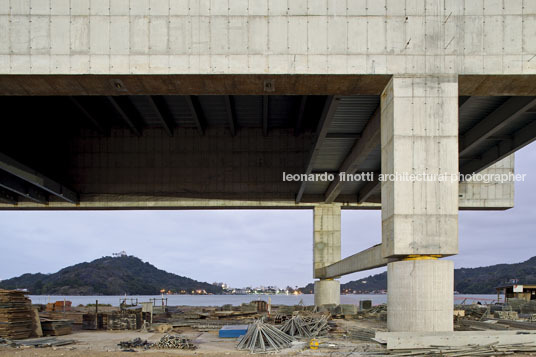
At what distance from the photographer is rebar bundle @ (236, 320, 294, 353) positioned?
18.1 meters

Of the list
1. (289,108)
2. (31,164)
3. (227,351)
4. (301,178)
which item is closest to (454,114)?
(227,351)

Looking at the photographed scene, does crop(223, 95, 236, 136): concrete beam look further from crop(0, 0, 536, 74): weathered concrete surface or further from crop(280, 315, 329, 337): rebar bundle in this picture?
crop(280, 315, 329, 337): rebar bundle

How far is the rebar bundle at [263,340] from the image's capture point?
59.3 feet

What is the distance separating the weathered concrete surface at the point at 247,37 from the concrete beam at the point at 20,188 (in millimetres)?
17002

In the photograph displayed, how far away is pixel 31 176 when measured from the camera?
3031 centimetres

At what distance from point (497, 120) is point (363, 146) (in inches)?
281

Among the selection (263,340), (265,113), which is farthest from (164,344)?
(265,113)

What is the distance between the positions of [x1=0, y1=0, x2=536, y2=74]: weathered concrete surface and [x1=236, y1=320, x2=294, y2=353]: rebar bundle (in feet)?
32.8

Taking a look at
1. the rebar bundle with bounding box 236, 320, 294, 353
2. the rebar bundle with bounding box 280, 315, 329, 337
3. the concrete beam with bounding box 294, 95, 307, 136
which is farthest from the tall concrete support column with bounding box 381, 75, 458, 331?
the concrete beam with bounding box 294, 95, 307, 136

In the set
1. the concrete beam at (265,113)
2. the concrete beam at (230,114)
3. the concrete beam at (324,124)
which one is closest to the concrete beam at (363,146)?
the concrete beam at (324,124)

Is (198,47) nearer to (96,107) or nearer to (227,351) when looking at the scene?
(227,351)

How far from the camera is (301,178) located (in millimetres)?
36594

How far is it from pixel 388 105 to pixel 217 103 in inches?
580

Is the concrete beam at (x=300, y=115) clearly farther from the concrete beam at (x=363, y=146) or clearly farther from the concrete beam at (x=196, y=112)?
the concrete beam at (x=196, y=112)
